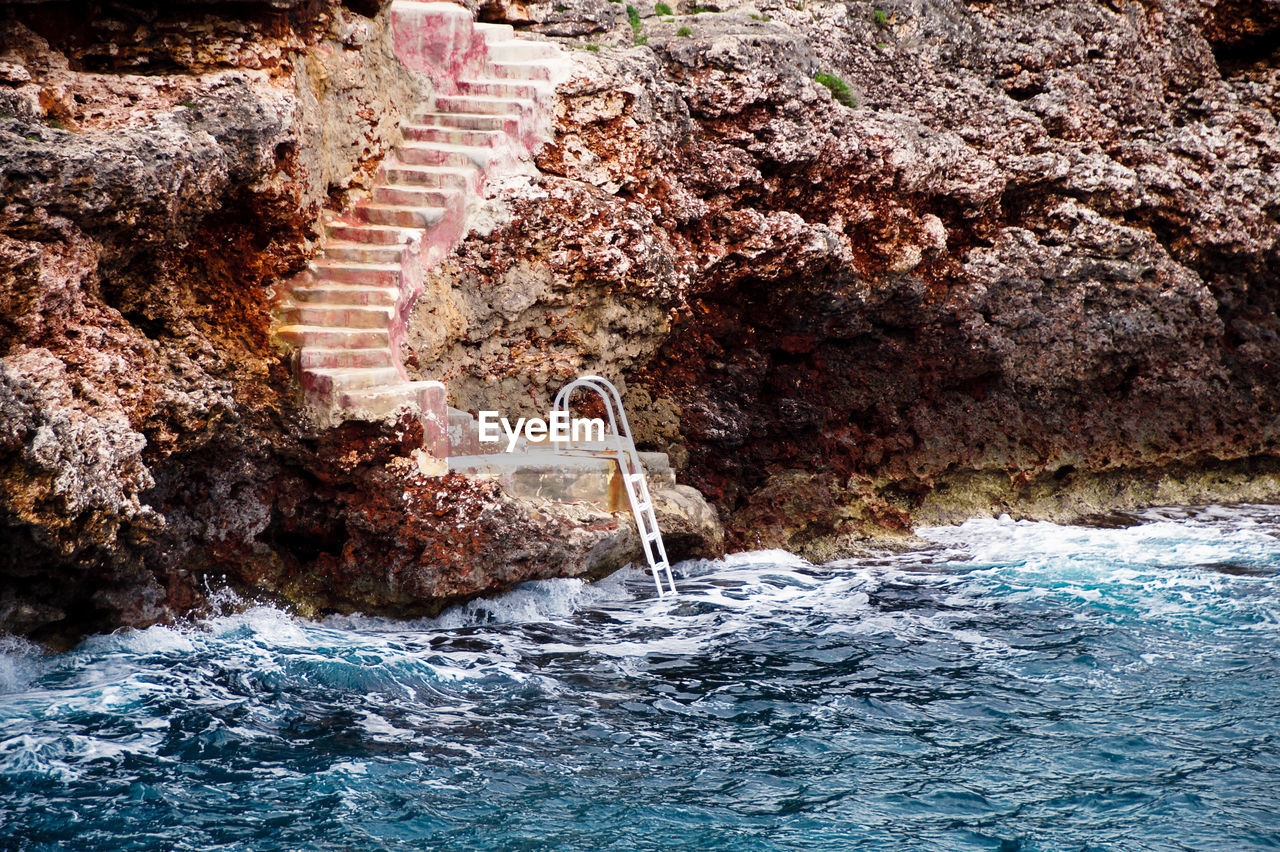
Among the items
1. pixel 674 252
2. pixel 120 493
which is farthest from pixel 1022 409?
pixel 120 493

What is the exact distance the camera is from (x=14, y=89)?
7668 mm

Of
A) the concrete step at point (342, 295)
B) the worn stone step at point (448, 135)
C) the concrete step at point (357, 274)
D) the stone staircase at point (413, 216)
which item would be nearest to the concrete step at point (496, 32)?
the stone staircase at point (413, 216)

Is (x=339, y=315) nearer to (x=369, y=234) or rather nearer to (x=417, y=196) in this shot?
(x=369, y=234)

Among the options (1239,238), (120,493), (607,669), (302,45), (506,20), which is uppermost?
(506,20)

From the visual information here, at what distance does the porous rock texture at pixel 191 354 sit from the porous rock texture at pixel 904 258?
1.69 meters

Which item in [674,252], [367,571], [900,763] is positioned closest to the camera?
[900,763]

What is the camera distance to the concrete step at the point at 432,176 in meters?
10.6

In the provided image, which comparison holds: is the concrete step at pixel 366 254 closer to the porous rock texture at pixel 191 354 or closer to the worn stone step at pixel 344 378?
the porous rock texture at pixel 191 354

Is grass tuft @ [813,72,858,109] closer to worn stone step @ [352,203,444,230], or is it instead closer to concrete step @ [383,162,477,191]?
concrete step @ [383,162,477,191]

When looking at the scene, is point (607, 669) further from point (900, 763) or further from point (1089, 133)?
point (1089, 133)

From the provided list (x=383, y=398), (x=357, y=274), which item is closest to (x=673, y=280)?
(x=357, y=274)

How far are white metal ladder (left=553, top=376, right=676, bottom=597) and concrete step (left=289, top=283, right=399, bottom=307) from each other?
1835mm

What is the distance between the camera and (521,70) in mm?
11445

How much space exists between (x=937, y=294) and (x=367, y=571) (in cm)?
731
